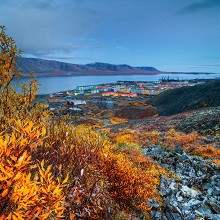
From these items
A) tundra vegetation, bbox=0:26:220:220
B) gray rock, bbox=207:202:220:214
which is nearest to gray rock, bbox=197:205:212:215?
gray rock, bbox=207:202:220:214

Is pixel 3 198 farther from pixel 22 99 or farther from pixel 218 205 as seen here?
pixel 218 205

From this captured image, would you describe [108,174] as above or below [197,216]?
above

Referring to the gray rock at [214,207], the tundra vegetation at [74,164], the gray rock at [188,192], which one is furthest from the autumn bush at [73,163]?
the gray rock at [214,207]

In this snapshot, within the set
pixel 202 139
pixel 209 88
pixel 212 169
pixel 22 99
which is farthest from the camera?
pixel 209 88

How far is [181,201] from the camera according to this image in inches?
263

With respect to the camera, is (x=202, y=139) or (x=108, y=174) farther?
(x=202, y=139)

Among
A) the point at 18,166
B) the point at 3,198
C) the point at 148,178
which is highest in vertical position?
the point at 18,166

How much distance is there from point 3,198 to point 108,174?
13.3 ft

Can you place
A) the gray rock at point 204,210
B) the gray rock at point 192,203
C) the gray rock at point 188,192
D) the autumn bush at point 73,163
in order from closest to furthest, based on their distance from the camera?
the autumn bush at point 73,163 → the gray rock at point 204,210 → the gray rock at point 192,203 → the gray rock at point 188,192

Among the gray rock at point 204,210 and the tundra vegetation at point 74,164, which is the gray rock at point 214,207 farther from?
the tundra vegetation at point 74,164

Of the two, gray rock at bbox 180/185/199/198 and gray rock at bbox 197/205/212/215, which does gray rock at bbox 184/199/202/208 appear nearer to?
gray rock at bbox 197/205/212/215

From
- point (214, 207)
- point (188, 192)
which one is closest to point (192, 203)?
A: point (214, 207)

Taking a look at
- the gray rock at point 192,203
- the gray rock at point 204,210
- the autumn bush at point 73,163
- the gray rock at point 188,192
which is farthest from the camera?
the gray rock at point 188,192

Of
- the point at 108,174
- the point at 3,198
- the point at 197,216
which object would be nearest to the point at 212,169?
the point at 197,216
